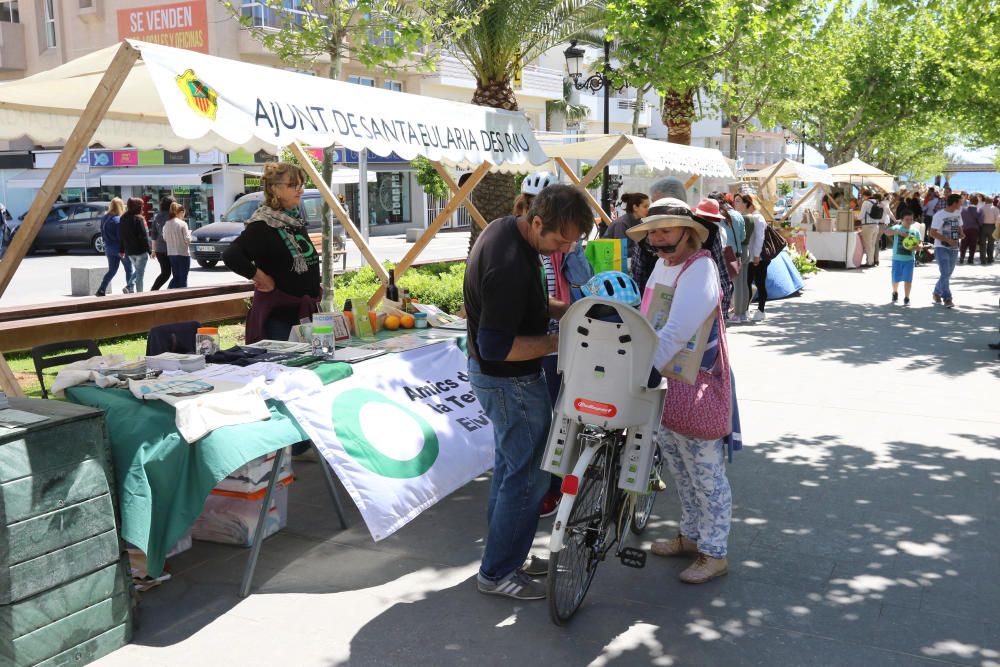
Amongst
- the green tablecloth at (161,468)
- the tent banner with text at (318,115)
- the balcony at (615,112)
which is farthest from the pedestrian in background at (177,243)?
the balcony at (615,112)

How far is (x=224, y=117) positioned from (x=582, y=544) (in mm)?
2852

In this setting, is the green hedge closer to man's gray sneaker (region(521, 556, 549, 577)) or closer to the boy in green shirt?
man's gray sneaker (region(521, 556, 549, 577))

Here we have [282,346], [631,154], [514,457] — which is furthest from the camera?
[631,154]

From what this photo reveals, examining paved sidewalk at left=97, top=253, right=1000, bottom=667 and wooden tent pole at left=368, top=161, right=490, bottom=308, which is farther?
wooden tent pole at left=368, top=161, right=490, bottom=308

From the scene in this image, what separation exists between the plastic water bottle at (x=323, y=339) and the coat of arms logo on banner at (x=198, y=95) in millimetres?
1295

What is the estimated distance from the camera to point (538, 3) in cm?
1480

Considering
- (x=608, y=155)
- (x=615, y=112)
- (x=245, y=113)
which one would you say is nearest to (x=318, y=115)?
(x=245, y=113)

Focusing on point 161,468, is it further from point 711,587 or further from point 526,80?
point 526,80

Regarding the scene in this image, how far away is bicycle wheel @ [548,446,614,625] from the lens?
12.3 feet

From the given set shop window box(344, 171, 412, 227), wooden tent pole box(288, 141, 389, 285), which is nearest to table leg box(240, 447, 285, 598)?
wooden tent pole box(288, 141, 389, 285)

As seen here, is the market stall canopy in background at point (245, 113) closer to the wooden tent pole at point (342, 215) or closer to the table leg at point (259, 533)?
the wooden tent pole at point (342, 215)

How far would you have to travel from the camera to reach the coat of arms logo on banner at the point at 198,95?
4551 mm

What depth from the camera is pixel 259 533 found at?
13.8 feet

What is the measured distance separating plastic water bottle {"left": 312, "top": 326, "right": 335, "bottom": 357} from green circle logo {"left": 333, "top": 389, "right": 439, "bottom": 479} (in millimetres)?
394
